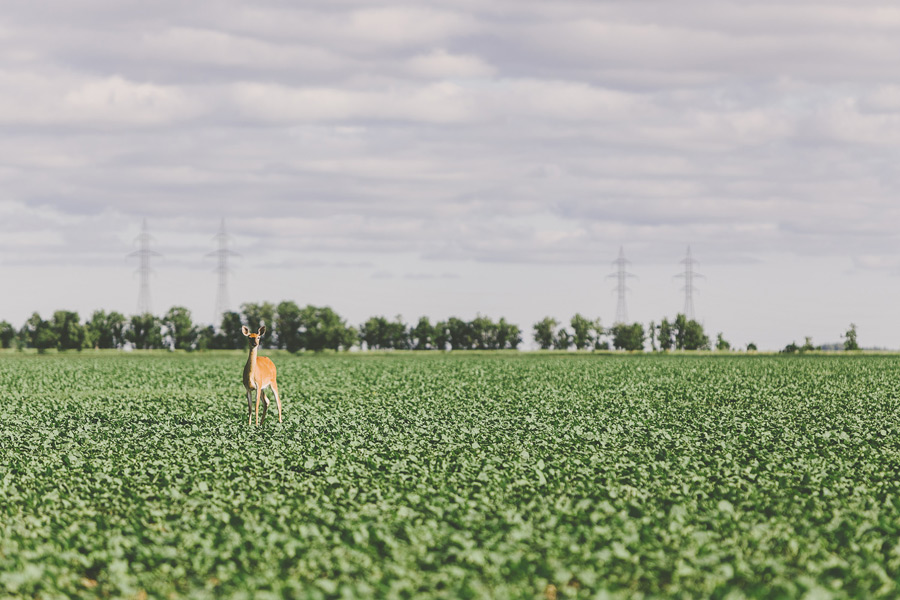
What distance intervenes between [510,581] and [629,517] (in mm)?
3936

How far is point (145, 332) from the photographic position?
13912 cm

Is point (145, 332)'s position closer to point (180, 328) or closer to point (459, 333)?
point (180, 328)

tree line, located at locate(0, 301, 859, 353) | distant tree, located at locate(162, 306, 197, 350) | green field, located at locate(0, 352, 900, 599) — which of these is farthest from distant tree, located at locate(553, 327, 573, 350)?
green field, located at locate(0, 352, 900, 599)

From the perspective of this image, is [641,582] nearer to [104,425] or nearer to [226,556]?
[226,556]

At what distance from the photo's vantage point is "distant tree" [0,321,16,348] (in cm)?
13912

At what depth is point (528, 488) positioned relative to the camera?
1861 cm

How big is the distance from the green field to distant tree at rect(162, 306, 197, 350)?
336ft

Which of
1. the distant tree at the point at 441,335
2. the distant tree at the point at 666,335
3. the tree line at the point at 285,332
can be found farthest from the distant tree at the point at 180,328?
the distant tree at the point at 666,335

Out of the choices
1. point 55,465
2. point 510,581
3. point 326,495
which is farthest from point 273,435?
point 510,581

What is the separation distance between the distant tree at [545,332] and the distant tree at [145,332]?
175ft

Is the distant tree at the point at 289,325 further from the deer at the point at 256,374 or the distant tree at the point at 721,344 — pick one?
the deer at the point at 256,374

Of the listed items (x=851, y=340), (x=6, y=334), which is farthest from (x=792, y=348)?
(x=6, y=334)

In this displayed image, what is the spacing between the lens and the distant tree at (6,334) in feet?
456

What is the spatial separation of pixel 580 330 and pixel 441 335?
2067 centimetres
